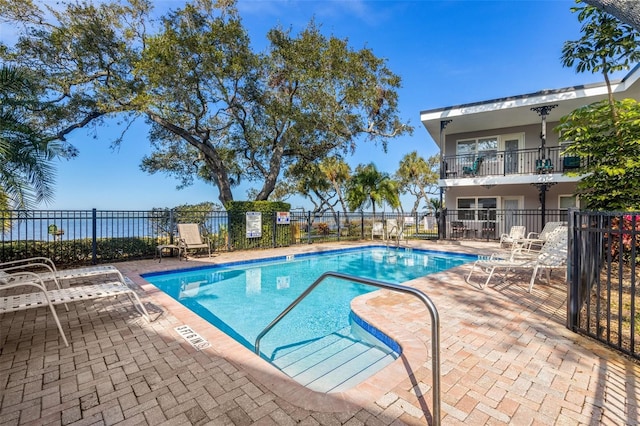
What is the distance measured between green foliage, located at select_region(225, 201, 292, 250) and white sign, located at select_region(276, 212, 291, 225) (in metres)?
0.16

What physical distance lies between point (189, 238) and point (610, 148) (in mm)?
11083

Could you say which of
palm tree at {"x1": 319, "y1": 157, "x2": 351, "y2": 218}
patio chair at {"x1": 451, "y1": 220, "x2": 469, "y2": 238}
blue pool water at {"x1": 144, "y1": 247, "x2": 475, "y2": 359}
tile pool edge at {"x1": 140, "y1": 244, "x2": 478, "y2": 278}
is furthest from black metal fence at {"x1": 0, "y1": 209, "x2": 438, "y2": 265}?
palm tree at {"x1": 319, "y1": 157, "x2": 351, "y2": 218}

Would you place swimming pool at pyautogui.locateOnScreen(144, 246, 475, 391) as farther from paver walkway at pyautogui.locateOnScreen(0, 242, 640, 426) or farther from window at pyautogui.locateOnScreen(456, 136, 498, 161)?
window at pyautogui.locateOnScreen(456, 136, 498, 161)

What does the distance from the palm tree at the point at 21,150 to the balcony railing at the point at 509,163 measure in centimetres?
1526

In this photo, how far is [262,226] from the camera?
12.5 metres

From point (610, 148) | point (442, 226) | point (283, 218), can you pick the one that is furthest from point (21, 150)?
point (442, 226)

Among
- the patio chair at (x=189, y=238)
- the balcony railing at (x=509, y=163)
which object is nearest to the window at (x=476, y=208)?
the balcony railing at (x=509, y=163)

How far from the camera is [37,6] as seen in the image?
34.3 feet

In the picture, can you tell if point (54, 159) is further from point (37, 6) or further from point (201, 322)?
point (37, 6)

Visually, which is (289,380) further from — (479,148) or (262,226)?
(479,148)

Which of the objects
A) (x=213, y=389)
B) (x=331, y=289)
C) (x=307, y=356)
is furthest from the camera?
(x=331, y=289)

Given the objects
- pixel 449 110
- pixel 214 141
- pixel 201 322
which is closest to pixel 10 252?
pixel 201 322

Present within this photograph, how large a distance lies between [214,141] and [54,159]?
11581 mm

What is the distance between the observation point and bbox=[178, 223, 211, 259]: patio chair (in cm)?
961
